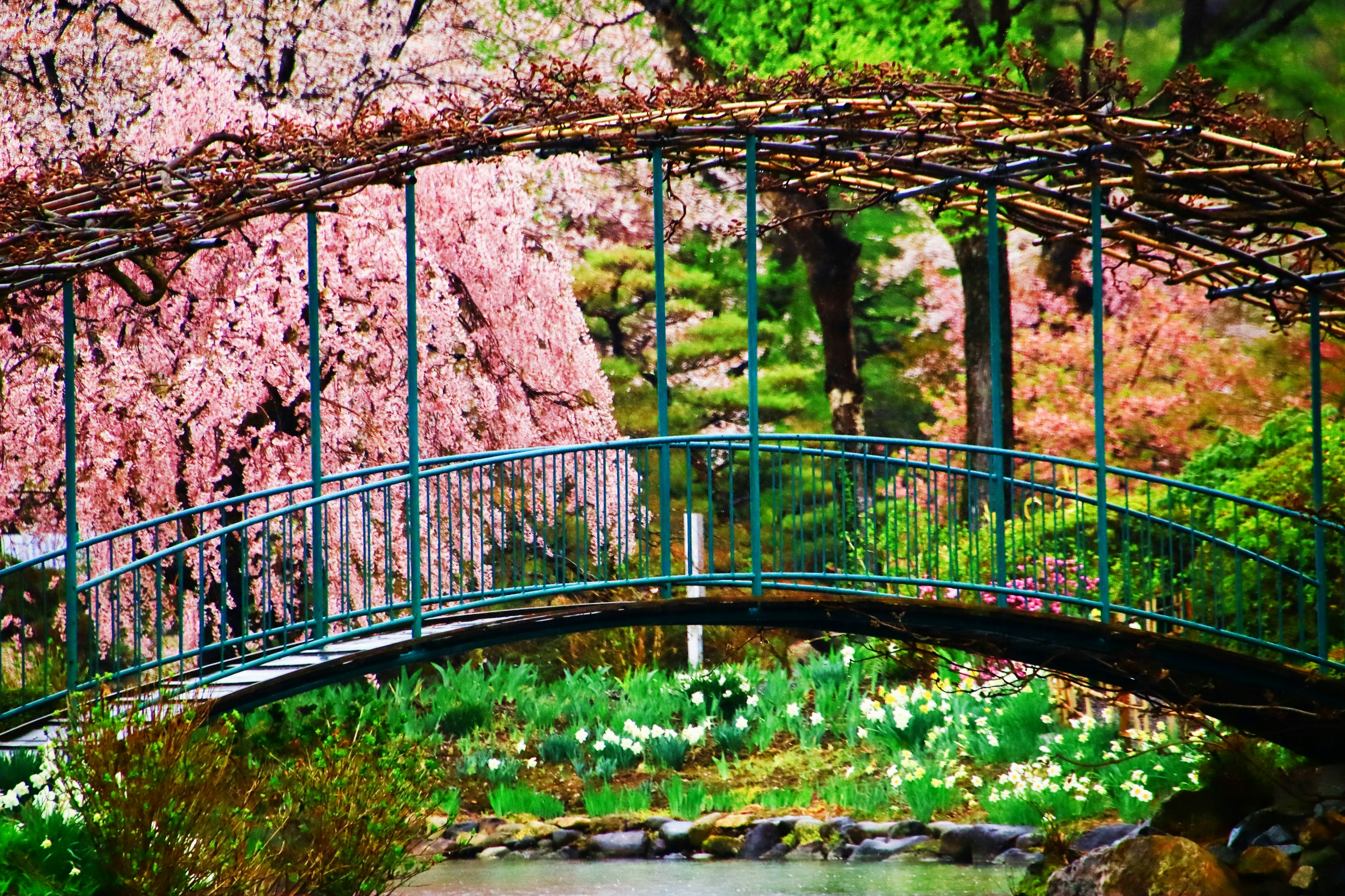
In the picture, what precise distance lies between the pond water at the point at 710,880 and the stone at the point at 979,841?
18cm

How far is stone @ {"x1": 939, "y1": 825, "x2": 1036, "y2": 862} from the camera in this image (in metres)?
10.1

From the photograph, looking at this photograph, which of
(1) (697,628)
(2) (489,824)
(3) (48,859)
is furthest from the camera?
(1) (697,628)

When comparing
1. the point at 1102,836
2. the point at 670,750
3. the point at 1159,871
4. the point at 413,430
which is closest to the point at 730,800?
the point at 670,750

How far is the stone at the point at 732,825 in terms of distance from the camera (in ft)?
35.8

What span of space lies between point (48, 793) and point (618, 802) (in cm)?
618

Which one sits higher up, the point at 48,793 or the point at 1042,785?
the point at 48,793

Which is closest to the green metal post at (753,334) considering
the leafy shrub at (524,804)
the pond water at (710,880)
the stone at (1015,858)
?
the pond water at (710,880)

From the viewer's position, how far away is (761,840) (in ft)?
35.2

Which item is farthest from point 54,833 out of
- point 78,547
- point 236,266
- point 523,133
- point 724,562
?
point 724,562

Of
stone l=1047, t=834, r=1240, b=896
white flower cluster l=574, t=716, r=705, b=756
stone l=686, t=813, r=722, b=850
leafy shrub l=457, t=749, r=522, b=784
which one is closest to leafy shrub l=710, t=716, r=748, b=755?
white flower cluster l=574, t=716, r=705, b=756

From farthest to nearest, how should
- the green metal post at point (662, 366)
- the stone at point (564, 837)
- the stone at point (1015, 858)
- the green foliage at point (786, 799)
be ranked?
the green foliage at point (786, 799) < the stone at point (564, 837) < the stone at point (1015, 858) < the green metal post at point (662, 366)

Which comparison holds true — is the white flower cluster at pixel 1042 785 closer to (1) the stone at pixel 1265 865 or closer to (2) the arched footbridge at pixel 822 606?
(2) the arched footbridge at pixel 822 606

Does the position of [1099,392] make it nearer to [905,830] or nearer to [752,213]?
[752,213]

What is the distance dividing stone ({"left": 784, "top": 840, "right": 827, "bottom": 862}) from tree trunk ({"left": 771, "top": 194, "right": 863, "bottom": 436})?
24.7ft
